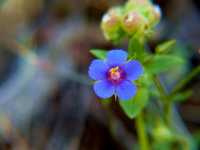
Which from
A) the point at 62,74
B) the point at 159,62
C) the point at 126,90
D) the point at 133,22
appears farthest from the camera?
the point at 62,74

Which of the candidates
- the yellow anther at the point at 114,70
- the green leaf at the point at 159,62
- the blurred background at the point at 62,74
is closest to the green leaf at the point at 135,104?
the green leaf at the point at 159,62

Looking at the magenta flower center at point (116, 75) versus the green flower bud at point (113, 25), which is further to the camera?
the green flower bud at point (113, 25)

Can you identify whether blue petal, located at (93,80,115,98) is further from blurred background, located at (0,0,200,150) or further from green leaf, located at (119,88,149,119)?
blurred background, located at (0,0,200,150)

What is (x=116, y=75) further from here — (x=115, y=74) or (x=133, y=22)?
(x=133, y=22)

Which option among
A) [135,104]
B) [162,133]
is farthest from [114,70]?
[162,133]

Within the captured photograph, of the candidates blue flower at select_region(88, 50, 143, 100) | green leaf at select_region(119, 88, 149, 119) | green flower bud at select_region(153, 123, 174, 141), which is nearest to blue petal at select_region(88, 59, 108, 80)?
blue flower at select_region(88, 50, 143, 100)

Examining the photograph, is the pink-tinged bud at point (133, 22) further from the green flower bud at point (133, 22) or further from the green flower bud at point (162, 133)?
the green flower bud at point (162, 133)
